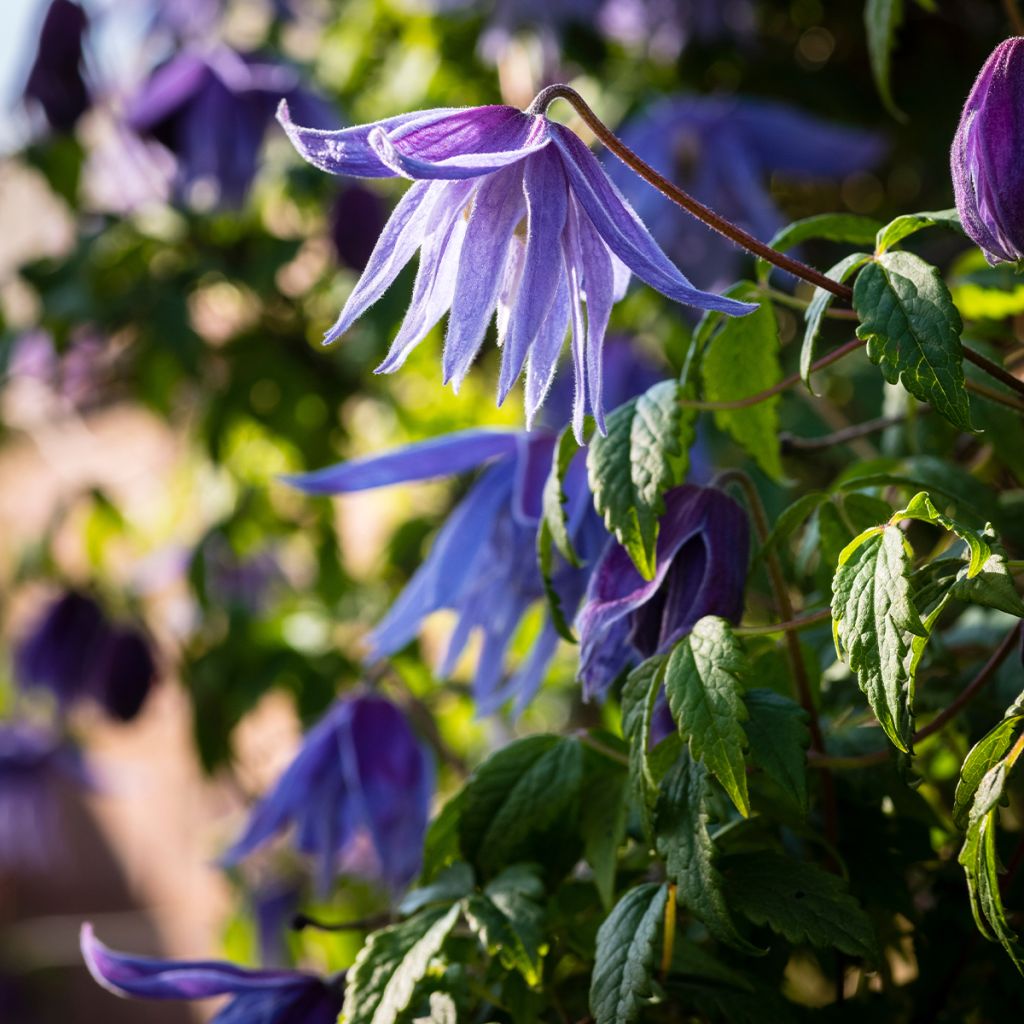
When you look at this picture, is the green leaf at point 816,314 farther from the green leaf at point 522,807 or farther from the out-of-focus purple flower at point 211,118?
the out-of-focus purple flower at point 211,118

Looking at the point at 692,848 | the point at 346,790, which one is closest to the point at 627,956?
the point at 692,848

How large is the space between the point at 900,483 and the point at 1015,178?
0.47 feet

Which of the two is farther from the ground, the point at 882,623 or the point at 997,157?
the point at 997,157

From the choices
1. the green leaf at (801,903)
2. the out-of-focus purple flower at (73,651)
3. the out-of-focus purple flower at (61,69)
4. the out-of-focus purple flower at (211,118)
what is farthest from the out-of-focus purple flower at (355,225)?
the green leaf at (801,903)

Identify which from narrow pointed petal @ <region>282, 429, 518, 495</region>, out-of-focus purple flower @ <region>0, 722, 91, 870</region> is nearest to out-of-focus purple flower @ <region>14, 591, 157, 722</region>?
out-of-focus purple flower @ <region>0, 722, 91, 870</region>

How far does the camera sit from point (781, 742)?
57cm

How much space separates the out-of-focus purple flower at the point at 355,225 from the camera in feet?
4.89

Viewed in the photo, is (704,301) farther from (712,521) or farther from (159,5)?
(159,5)

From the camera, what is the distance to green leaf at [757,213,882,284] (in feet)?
2.10

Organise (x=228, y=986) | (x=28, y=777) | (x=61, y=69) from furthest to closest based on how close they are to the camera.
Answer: (x=28, y=777) < (x=61, y=69) < (x=228, y=986)

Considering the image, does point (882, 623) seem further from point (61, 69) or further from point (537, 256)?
point (61, 69)

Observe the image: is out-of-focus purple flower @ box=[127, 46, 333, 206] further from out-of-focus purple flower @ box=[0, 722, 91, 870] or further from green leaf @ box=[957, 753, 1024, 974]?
green leaf @ box=[957, 753, 1024, 974]

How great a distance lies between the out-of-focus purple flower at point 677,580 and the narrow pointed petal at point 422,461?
0.52 feet

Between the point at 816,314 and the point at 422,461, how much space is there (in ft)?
0.94
